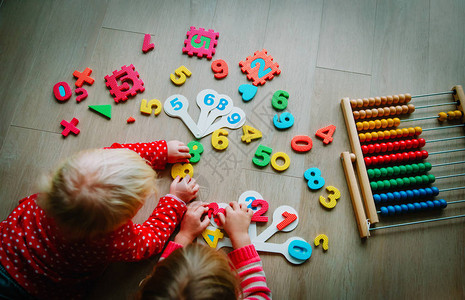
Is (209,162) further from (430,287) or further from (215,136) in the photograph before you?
(430,287)

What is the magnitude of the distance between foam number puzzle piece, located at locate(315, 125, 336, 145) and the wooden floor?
2cm

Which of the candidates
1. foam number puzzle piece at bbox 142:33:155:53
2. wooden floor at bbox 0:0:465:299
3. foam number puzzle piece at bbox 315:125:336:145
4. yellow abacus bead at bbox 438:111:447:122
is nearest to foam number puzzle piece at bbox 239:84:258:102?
wooden floor at bbox 0:0:465:299

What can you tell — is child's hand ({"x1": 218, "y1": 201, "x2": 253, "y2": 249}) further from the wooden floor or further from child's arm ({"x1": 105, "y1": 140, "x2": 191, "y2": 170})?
child's arm ({"x1": 105, "y1": 140, "x2": 191, "y2": 170})

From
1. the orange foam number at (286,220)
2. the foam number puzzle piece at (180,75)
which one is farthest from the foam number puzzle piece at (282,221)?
the foam number puzzle piece at (180,75)

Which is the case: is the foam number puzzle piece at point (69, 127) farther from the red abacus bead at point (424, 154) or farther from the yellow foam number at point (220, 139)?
the red abacus bead at point (424, 154)

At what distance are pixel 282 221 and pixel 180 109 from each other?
50 cm

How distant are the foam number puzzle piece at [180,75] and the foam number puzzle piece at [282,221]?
54 centimetres

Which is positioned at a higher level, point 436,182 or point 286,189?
point 436,182

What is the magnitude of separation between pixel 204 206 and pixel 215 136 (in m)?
0.23

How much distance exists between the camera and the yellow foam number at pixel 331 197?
3.26 feet

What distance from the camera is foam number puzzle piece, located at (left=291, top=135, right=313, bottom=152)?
1.04m

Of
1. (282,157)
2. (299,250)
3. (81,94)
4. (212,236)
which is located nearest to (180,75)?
(81,94)

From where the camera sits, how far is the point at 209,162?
3.38 ft

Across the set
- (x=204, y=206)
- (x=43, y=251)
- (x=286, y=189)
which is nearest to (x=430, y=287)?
(x=286, y=189)
